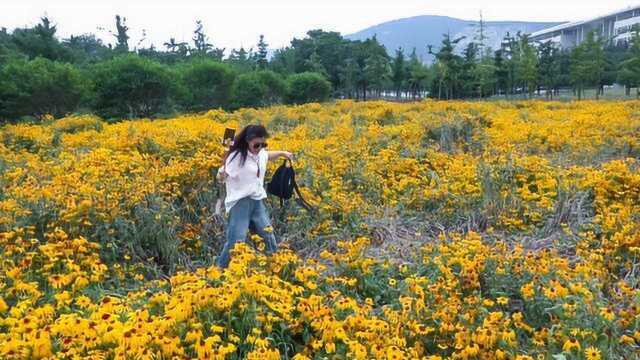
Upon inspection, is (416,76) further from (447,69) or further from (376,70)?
(447,69)

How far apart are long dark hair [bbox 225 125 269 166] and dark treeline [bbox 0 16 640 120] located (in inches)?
602

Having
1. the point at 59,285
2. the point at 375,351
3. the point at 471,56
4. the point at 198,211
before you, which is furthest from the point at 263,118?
the point at 471,56

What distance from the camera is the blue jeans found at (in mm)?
4234

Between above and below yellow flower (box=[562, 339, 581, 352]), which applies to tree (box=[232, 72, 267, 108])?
above

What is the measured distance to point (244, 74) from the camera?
25.2 meters

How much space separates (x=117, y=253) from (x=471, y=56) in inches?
1304

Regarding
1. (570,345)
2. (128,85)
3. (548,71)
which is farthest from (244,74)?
(570,345)

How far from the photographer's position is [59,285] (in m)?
3.27

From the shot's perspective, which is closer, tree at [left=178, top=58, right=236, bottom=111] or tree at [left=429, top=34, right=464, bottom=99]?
tree at [left=178, top=58, right=236, bottom=111]

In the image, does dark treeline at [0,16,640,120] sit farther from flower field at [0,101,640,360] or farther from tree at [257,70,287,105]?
flower field at [0,101,640,360]

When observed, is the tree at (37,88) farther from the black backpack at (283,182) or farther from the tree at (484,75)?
the tree at (484,75)

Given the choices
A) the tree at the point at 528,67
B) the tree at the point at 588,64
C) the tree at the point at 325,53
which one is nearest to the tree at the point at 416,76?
the tree at the point at 325,53

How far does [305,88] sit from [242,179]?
927 inches

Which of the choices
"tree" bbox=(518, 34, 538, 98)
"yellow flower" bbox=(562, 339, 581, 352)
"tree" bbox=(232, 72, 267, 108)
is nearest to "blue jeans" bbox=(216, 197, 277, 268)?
"yellow flower" bbox=(562, 339, 581, 352)
